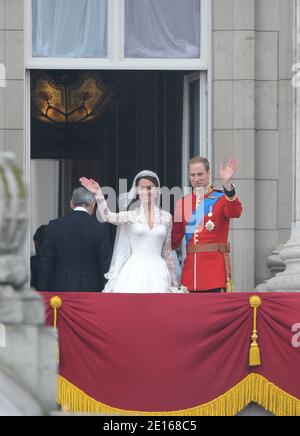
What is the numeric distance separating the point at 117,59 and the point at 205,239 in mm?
2913

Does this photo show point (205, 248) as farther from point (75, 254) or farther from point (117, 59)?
point (117, 59)

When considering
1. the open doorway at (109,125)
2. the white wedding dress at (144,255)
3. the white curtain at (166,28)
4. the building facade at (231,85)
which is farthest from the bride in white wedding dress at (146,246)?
the white curtain at (166,28)

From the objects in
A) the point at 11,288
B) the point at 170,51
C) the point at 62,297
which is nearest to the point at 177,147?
the point at 170,51

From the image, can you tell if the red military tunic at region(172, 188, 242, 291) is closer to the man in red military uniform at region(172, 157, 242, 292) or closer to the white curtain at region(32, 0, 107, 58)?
the man in red military uniform at region(172, 157, 242, 292)

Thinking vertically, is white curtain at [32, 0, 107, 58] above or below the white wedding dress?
above

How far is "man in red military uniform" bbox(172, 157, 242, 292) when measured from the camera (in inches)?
765

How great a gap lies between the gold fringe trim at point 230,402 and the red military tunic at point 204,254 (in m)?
1.25

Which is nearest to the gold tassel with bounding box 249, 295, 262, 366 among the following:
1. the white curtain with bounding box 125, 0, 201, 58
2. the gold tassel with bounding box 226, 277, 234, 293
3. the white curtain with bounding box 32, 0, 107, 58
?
the gold tassel with bounding box 226, 277, 234, 293

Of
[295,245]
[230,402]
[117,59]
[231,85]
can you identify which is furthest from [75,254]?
[231,85]

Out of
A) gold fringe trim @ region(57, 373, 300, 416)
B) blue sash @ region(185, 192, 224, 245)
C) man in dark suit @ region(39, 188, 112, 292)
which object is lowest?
gold fringe trim @ region(57, 373, 300, 416)

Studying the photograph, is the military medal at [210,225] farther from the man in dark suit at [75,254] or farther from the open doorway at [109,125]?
the open doorway at [109,125]

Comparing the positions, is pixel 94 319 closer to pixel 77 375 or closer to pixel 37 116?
pixel 77 375

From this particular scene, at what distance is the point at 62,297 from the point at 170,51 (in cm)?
415

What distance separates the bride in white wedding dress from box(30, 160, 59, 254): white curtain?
3087mm
